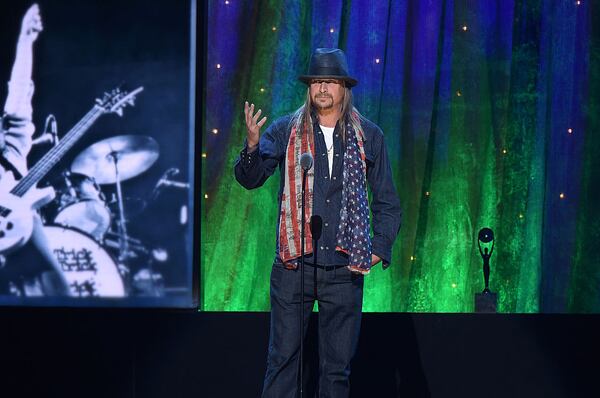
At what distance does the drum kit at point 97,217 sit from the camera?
473cm

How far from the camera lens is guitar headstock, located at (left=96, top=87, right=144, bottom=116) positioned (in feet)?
15.6

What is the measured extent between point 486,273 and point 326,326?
1.30 metres

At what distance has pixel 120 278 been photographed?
4.72 meters

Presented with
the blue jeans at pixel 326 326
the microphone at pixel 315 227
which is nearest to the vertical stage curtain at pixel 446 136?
the blue jeans at pixel 326 326

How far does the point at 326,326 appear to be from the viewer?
3303 mm

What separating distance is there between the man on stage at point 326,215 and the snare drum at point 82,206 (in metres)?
1.63

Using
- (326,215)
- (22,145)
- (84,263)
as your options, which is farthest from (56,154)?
(326,215)

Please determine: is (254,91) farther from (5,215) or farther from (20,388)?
(20,388)

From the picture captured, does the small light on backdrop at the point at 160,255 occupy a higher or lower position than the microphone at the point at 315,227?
lower

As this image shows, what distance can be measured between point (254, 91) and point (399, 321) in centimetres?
145

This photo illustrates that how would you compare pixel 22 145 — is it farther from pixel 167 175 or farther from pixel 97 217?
pixel 167 175

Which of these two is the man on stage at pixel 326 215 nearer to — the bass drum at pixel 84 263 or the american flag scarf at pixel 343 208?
the american flag scarf at pixel 343 208

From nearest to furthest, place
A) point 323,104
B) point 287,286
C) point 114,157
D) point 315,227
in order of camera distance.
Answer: point 315,227, point 287,286, point 323,104, point 114,157

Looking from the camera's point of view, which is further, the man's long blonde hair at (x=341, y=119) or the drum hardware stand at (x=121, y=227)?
the drum hardware stand at (x=121, y=227)
